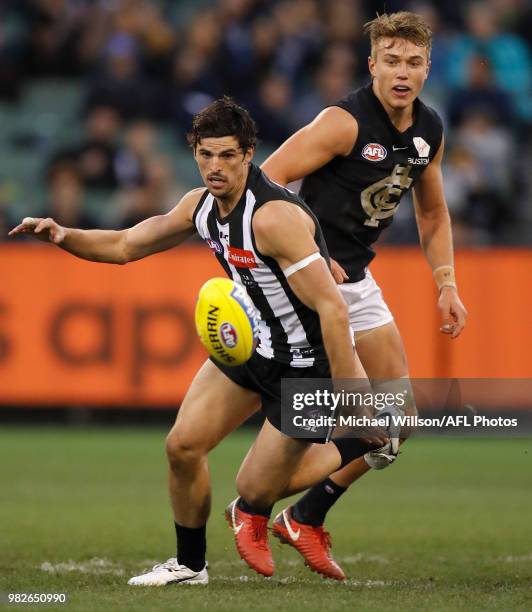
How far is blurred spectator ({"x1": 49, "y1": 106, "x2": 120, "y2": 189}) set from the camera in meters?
13.5

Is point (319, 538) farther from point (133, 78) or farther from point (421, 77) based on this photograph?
point (133, 78)

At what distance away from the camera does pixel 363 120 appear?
6.12m

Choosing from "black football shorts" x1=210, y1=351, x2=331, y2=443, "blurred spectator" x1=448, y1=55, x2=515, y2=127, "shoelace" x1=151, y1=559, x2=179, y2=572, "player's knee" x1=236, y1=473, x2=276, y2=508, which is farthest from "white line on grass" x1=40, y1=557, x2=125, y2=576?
"blurred spectator" x1=448, y1=55, x2=515, y2=127

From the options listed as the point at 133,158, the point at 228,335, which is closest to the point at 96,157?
the point at 133,158

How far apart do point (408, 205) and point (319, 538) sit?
23.3 feet

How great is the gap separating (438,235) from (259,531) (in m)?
1.77

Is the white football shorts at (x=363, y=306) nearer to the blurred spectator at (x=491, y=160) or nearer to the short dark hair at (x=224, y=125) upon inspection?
the short dark hair at (x=224, y=125)

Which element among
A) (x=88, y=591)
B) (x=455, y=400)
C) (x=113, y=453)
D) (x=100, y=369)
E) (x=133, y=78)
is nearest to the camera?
(x=88, y=591)

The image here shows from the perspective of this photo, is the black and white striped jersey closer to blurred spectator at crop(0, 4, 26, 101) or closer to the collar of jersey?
the collar of jersey

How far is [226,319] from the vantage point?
5.41m

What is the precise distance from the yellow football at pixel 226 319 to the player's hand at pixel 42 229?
78 centimetres

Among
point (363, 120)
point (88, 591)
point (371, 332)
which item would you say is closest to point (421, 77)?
point (363, 120)

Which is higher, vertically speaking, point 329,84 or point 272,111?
point 329,84

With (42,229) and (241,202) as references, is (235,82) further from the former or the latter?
(241,202)
